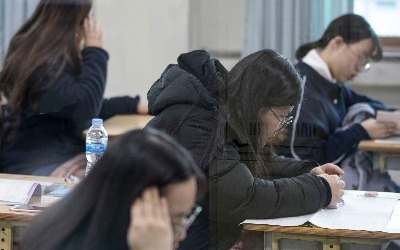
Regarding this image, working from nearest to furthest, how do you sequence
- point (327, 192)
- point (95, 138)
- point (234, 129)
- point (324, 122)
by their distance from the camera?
point (234, 129) → point (327, 192) → point (95, 138) → point (324, 122)

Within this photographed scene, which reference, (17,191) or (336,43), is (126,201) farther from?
(336,43)

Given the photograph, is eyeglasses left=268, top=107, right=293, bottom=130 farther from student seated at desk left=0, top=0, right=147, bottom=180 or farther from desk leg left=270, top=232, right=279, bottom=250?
student seated at desk left=0, top=0, right=147, bottom=180

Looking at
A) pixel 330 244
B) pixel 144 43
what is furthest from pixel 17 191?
pixel 144 43

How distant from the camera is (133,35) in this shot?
4.03 meters

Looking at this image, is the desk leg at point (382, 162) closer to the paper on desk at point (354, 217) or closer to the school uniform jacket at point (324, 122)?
the school uniform jacket at point (324, 122)

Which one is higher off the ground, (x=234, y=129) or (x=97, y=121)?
(x=234, y=129)

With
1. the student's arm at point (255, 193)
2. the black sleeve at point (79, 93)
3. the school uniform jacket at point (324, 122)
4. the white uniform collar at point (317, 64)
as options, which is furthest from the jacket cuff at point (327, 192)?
the black sleeve at point (79, 93)

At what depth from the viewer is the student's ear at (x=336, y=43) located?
10.9 ft

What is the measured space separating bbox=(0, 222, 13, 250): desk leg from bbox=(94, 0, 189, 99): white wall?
1.58 metres

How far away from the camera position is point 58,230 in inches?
Answer: 54.1

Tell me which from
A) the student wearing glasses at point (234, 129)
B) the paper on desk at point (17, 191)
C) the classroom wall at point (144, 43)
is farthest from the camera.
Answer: the classroom wall at point (144, 43)

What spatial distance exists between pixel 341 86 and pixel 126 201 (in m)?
2.21

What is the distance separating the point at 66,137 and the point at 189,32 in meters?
0.66

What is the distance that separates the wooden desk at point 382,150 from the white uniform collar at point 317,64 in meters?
0.26
